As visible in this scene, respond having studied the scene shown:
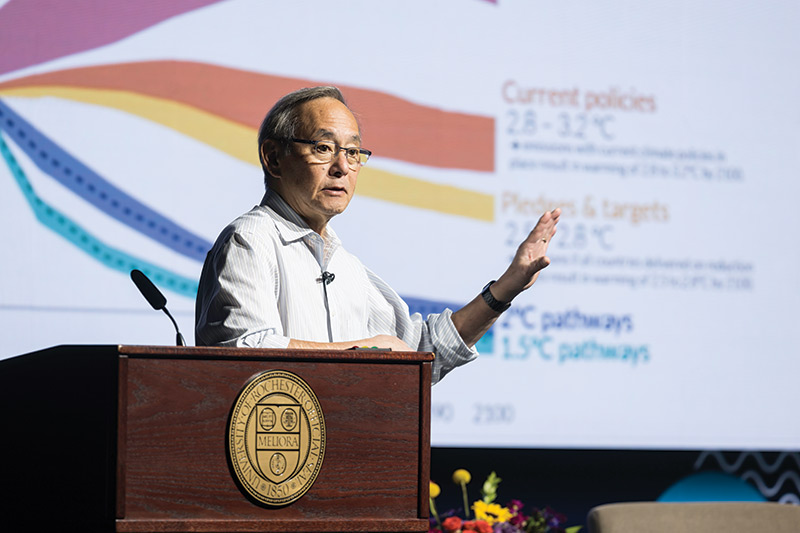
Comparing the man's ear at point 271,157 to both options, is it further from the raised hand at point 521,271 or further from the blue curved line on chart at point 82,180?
the blue curved line on chart at point 82,180

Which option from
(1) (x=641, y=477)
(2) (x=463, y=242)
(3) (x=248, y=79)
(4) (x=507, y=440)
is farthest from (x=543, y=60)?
(1) (x=641, y=477)

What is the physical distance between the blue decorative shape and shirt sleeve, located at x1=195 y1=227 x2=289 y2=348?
2.72 meters

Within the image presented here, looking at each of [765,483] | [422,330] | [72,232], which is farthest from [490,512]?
[765,483]

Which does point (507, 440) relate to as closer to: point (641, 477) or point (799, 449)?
point (641, 477)

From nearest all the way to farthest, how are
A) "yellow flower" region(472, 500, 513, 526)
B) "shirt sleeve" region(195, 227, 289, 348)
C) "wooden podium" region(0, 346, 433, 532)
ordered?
"wooden podium" region(0, 346, 433, 532), "shirt sleeve" region(195, 227, 289, 348), "yellow flower" region(472, 500, 513, 526)

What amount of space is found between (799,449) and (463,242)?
5.32 ft

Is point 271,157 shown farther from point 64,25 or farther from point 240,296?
point 64,25

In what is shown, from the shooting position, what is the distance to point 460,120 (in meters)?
3.68

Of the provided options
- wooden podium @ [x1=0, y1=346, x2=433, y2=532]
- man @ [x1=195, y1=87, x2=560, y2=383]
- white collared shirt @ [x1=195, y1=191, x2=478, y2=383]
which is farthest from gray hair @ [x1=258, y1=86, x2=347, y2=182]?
wooden podium @ [x1=0, y1=346, x2=433, y2=532]

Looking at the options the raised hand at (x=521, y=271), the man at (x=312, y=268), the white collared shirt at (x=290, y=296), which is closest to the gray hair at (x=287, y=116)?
the man at (x=312, y=268)

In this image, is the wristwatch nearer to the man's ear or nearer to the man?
the man

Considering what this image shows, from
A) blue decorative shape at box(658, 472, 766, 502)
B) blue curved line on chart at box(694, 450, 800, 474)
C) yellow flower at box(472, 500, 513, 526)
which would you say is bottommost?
blue decorative shape at box(658, 472, 766, 502)

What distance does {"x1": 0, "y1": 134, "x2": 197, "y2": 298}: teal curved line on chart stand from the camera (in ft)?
10.5

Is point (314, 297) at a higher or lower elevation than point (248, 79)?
lower
